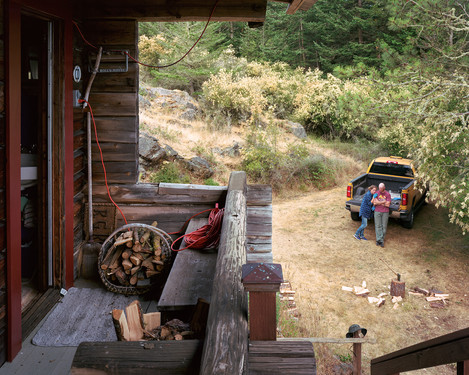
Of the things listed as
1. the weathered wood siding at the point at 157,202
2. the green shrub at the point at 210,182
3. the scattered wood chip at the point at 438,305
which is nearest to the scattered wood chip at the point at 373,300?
the scattered wood chip at the point at 438,305

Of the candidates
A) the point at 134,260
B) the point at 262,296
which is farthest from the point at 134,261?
the point at 262,296

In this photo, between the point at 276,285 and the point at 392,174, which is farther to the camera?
the point at 392,174

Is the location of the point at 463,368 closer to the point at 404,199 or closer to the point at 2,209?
the point at 2,209

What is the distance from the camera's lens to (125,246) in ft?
13.9

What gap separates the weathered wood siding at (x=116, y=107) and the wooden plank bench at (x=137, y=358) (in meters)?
3.27

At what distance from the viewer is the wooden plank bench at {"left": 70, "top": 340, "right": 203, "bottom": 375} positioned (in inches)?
60.4

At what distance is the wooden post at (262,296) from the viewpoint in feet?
5.27

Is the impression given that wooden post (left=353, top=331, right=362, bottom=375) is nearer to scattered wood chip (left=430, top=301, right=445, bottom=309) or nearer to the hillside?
the hillside

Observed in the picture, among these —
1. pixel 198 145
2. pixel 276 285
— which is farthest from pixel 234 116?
pixel 276 285

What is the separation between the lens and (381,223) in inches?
422

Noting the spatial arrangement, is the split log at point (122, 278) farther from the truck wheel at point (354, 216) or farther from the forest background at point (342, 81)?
the truck wheel at point (354, 216)

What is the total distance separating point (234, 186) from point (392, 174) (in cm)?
892

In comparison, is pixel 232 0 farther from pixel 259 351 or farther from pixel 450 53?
pixel 450 53

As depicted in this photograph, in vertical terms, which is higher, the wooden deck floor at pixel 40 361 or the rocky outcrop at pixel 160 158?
the rocky outcrop at pixel 160 158
